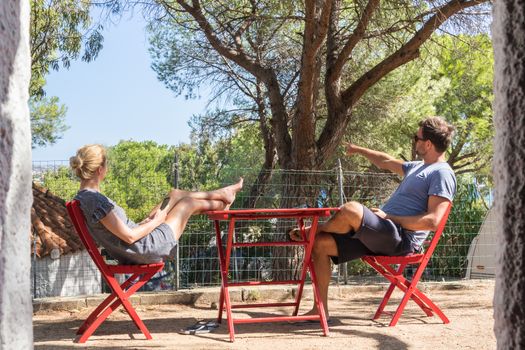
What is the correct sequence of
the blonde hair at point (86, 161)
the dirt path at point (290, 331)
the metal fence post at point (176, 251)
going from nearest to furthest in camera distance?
1. the dirt path at point (290, 331)
2. the blonde hair at point (86, 161)
3. the metal fence post at point (176, 251)

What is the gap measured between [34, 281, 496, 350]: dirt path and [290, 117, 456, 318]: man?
452mm

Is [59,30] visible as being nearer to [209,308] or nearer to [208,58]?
[208,58]

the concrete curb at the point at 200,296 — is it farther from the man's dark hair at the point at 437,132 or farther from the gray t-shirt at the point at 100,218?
the man's dark hair at the point at 437,132

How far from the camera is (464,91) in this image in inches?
1068

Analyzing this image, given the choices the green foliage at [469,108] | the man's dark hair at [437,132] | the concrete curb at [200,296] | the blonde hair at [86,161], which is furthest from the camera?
the green foliage at [469,108]

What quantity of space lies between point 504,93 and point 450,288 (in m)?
7.26

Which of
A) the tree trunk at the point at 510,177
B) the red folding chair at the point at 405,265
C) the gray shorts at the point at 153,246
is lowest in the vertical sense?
the red folding chair at the point at 405,265

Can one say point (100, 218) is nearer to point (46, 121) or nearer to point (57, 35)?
point (57, 35)

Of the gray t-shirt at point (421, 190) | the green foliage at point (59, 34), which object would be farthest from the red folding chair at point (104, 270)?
the green foliage at point (59, 34)

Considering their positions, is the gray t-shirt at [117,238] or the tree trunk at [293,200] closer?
the gray t-shirt at [117,238]

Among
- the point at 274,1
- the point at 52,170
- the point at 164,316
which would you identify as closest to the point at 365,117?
the point at 274,1

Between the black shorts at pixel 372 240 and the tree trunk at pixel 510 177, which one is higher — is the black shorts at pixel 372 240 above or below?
below

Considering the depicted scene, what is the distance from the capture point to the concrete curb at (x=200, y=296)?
6.61 metres

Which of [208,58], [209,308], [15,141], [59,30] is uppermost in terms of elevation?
[59,30]
